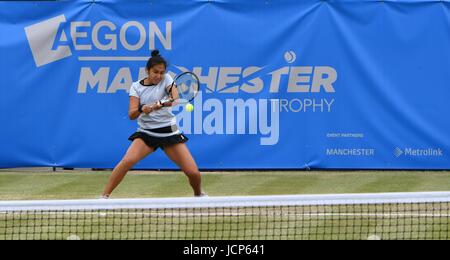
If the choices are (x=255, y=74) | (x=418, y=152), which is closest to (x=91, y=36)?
(x=255, y=74)

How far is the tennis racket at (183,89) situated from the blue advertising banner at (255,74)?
57.2 inches

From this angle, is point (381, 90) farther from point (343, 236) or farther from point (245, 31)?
point (343, 236)

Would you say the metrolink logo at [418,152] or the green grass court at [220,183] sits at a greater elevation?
the metrolink logo at [418,152]

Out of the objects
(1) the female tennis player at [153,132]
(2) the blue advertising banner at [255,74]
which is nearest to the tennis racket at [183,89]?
(1) the female tennis player at [153,132]

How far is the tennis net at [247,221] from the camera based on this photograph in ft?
26.4

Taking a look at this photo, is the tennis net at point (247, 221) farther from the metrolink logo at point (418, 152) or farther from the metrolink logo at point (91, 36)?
the metrolink logo at point (91, 36)

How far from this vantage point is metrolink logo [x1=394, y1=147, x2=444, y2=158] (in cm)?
1393

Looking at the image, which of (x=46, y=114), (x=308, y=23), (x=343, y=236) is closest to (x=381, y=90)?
(x=308, y=23)

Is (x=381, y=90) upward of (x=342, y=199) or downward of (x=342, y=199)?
upward

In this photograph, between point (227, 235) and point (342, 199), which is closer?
point (342, 199)

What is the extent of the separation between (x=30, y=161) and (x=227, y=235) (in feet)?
18.2

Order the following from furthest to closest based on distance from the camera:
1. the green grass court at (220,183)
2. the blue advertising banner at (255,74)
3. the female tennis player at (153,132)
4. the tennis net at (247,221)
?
the blue advertising banner at (255,74), the green grass court at (220,183), the female tennis player at (153,132), the tennis net at (247,221)
